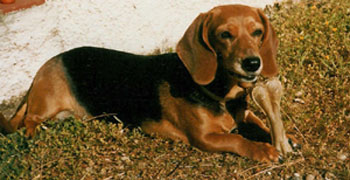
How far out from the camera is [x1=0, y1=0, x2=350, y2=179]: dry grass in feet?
11.0

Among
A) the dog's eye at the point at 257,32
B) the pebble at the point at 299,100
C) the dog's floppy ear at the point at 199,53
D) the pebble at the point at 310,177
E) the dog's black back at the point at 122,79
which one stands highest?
the dog's eye at the point at 257,32

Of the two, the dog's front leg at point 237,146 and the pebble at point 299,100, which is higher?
the pebble at point 299,100

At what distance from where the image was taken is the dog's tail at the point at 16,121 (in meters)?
3.84

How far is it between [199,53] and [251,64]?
487 mm

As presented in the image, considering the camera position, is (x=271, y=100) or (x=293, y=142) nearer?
(x=271, y=100)

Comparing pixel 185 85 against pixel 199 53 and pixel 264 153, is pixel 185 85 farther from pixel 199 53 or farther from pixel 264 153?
pixel 264 153

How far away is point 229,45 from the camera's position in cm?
334

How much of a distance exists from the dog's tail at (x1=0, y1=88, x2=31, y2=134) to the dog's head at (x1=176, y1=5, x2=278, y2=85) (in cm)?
173

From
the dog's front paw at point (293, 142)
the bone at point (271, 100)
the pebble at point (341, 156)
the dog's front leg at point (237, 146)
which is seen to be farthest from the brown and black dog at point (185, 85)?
the pebble at point (341, 156)

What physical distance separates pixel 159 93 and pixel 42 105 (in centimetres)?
118

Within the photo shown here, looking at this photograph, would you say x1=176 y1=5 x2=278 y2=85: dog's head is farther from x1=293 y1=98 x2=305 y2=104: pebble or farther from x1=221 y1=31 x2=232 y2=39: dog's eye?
x1=293 y1=98 x2=305 y2=104: pebble

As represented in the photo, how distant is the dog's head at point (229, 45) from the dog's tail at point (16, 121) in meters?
1.73

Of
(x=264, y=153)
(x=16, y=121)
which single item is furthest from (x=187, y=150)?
(x=16, y=121)

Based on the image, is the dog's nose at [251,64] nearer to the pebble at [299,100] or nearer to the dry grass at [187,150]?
the dry grass at [187,150]
